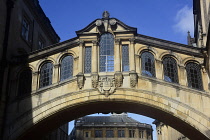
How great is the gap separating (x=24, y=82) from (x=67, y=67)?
312 centimetres

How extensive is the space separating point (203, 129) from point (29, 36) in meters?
15.8

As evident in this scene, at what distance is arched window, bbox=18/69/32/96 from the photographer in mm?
21844

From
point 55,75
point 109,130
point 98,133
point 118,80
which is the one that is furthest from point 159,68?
point 109,130

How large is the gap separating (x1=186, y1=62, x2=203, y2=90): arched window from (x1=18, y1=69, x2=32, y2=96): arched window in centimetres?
1044

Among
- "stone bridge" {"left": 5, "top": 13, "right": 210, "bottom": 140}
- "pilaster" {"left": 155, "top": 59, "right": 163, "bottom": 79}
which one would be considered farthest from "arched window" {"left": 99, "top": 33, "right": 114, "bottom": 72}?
"pilaster" {"left": 155, "top": 59, "right": 163, "bottom": 79}

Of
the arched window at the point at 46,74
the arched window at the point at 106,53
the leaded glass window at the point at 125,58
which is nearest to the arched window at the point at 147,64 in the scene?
the leaded glass window at the point at 125,58

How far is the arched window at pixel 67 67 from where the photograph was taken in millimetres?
21500

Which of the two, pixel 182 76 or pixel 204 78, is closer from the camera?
pixel 204 78

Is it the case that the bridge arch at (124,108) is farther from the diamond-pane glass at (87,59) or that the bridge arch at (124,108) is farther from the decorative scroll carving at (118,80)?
the diamond-pane glass at (87,59)

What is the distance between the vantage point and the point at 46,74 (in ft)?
72.1

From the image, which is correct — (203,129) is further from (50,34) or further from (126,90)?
(50,34)

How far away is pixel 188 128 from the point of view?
20.3m

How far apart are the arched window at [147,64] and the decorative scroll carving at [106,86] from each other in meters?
2.15

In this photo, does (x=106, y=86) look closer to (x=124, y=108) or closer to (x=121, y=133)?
(x=124, y=108)
